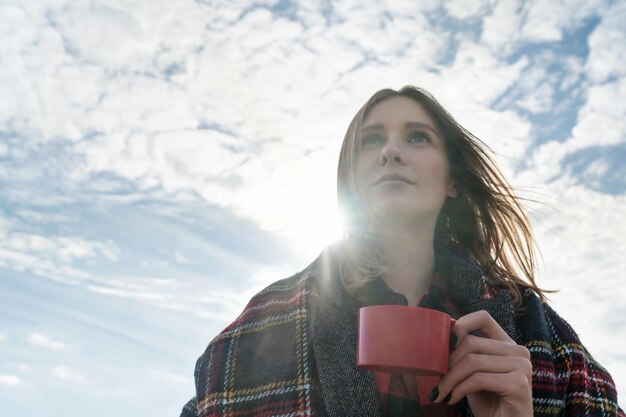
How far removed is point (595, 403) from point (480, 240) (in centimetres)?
130

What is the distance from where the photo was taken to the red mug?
2.03 meters

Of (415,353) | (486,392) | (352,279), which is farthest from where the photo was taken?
(352,279)

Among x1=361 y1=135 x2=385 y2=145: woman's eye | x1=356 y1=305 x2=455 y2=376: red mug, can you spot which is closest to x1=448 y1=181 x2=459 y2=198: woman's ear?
x1=361 y1=135 x2=385 y2=145: woman's eye

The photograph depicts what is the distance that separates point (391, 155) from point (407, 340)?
1.66 m

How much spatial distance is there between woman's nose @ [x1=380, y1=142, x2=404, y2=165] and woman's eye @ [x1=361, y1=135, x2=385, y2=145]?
0.32 m

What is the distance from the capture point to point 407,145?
12.3 ft

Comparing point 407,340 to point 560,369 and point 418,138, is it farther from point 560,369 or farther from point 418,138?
point 418,138

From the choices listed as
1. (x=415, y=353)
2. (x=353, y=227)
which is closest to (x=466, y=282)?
(x=353, y=227)

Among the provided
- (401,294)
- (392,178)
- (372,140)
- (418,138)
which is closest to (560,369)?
(401,294)

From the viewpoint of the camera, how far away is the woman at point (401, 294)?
287cm

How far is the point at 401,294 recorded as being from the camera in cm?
334

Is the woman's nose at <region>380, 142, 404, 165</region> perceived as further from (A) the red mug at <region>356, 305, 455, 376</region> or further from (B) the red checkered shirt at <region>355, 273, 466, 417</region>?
(A) the red mug at <region>356, 305, 455, 376</region>

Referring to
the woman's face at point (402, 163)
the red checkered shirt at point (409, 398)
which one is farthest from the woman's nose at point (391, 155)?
the red checkered shirt at point (409, 398)

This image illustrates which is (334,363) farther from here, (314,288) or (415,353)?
(415,353)
